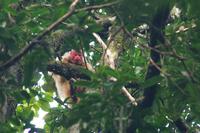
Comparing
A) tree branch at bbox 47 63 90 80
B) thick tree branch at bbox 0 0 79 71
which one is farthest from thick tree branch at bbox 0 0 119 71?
tree branch at bbox 47 63 90 80

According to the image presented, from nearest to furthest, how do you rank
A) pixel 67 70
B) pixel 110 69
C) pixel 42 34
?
pixel 42 34
pixel 110 69
pixel 67 70

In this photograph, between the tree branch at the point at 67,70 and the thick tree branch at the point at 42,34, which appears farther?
the tree branch at the point at 67,70

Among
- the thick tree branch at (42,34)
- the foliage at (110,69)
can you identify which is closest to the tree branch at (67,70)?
the foliage at (110,69)

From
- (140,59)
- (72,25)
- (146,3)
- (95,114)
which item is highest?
(140,59)

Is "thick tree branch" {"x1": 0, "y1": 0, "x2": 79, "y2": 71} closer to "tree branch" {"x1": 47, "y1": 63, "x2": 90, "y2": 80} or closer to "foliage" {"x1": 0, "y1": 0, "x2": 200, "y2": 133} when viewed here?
"foliage" {"x1": 0, "y1": 0, "x2": 200, "y2": 133}

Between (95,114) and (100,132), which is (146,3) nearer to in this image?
(95,114)

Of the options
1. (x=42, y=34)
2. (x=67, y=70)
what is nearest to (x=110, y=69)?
(x=42, y=34)

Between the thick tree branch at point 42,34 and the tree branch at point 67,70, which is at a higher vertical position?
the tree branch at point 67,70

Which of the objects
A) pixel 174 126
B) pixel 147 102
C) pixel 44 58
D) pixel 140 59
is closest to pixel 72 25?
pixel 44 58

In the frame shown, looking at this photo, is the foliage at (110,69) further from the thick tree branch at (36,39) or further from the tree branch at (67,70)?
the tree branch at (67,70)

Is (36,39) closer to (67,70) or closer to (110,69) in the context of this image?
(110,69)

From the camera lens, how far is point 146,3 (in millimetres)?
3176

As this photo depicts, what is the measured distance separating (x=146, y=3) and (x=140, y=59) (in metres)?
2.48

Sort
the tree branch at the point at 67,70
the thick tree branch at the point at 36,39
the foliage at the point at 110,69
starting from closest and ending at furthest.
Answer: the thick tree branch at the point at 36,39, the foliage at the point at 110,69, the tree branch at the point at 67,70
